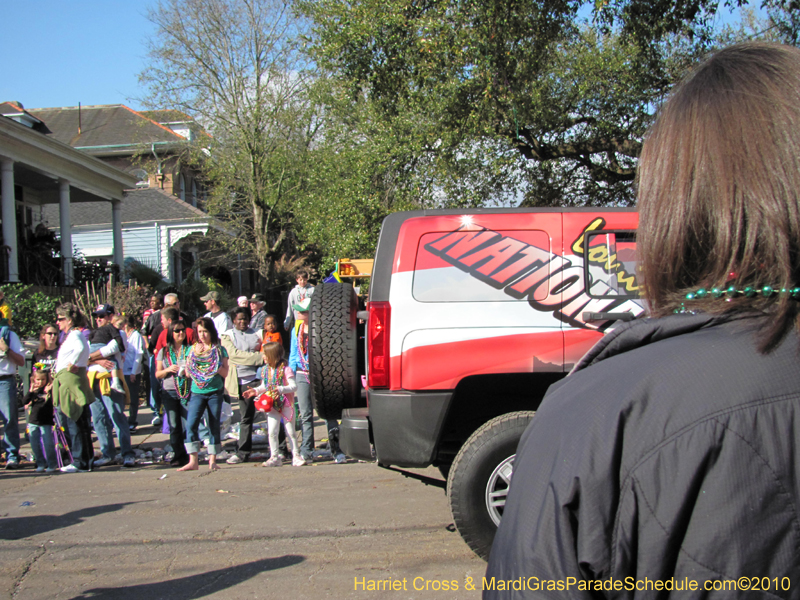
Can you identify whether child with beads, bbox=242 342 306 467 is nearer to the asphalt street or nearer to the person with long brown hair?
the asphalt street

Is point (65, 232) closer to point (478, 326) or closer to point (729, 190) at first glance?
point (478, 326)

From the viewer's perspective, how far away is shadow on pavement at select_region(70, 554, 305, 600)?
382 cm

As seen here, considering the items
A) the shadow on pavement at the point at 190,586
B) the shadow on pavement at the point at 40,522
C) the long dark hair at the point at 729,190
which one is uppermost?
the long dark hair at the point at 729,190

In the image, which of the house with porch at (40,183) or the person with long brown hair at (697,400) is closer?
the person with long brown hair at (697,400)

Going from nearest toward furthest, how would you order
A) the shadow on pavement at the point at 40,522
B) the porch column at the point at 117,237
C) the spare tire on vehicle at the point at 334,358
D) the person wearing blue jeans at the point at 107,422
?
1. the spare tire on vehicle at the point at 334,358
2. the shadow on pavement at the point at 40,522
3. the person wearing blue jeans at the point at 107,422
4. the porch column at the point at 117,237

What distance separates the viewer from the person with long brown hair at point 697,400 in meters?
0.85

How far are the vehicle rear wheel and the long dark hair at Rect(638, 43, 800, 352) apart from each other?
2.98 meters

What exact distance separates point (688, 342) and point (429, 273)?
125 inches

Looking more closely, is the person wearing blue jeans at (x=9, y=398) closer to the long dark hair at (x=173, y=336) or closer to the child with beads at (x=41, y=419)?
the child with beads at (x=41, y=419)

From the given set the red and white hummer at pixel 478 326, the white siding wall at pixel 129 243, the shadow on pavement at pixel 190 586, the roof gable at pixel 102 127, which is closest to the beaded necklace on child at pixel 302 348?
the red and white hummer at pixel 478 326

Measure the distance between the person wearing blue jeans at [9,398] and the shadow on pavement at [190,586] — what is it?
13.1 feet

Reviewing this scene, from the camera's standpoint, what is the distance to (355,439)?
167 inches

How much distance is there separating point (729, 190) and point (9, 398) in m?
7.91

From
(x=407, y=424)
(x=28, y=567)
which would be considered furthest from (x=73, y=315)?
(x=407, y=424)
